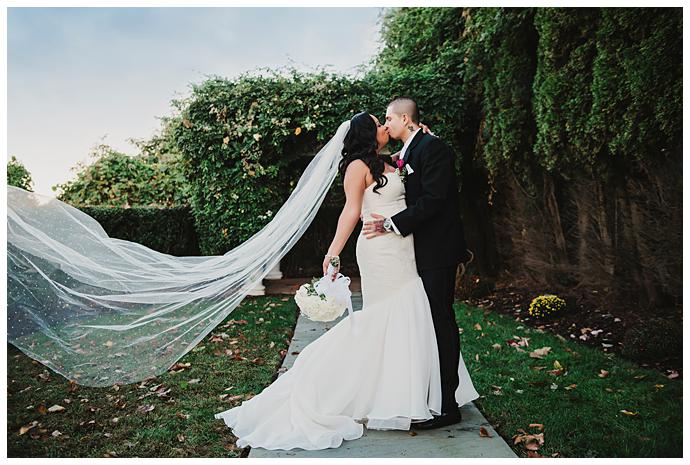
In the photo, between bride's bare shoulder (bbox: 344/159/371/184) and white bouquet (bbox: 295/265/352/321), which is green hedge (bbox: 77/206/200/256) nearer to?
white bouquet (bbox: 295/265/352/321)

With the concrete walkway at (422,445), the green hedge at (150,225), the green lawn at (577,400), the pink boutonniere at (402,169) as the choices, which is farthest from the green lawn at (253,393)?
the green hedge at (150,225)

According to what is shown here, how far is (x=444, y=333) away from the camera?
3.58 m

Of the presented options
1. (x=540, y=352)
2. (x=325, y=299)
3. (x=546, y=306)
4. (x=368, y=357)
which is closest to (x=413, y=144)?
(x=325, y=299)

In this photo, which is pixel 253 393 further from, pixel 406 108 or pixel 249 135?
pixel 249 135

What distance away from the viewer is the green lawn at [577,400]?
334 centimetres

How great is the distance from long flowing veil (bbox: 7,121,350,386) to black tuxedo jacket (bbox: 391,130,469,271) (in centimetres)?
60

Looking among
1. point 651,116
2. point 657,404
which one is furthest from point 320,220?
point 657,404

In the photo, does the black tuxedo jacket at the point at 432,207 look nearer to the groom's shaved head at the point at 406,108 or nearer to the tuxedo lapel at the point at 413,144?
the tuxedo lapel at the point at 413,144

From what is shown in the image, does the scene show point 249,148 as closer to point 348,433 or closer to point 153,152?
point 348,433

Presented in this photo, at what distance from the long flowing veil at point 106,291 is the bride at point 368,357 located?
493 millimetres

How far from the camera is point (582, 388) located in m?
4.40

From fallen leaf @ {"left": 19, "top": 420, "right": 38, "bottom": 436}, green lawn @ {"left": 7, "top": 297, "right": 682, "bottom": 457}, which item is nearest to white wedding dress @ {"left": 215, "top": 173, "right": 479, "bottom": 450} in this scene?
green lawn @ {"left": 7, "top": 297, "right": 682, "bottom": 457}

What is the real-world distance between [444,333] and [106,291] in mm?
2186

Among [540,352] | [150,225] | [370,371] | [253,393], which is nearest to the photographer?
[370,371]
